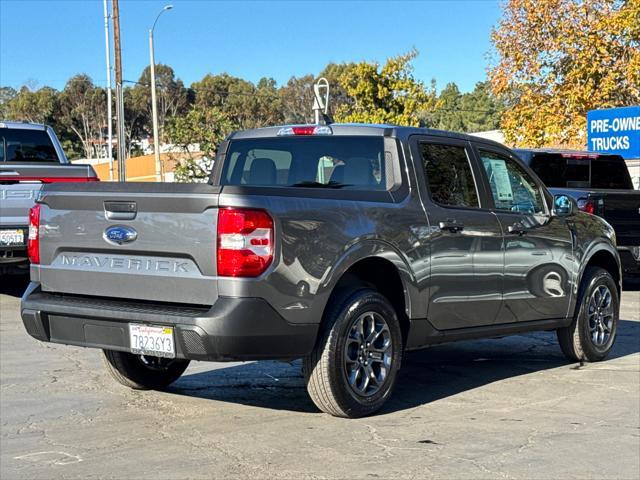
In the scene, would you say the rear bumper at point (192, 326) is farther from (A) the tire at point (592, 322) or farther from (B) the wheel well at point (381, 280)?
(A) the tire at point (592, 322)

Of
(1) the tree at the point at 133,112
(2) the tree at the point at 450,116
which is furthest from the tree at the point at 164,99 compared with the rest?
(2) the tree at the point at 450,116

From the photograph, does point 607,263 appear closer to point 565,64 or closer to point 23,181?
point 23,181

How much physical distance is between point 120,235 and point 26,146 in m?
8.67

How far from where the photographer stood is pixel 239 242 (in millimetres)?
5172

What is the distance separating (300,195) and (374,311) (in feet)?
3.08

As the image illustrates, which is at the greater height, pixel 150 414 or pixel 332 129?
pixel 332 129

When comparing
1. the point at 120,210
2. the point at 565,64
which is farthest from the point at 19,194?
the point at 565,64

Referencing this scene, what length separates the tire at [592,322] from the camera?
797 cm

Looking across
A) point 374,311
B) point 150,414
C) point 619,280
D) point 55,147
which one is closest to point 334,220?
point 374,311

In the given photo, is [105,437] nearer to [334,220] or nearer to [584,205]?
[334,220]

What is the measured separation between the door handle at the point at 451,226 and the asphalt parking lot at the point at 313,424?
1.18m

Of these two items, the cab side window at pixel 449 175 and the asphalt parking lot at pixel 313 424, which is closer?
the asphalt parking lot at pixel 313 424

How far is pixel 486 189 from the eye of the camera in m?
7.12

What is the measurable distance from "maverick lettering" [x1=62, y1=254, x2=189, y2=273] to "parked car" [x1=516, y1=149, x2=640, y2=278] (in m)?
7.87
